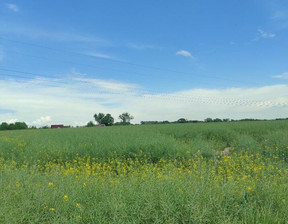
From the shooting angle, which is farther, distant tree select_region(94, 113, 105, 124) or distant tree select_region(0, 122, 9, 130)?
distant tree select_region(94, 113, 105, 124)

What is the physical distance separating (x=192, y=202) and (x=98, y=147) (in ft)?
22.4

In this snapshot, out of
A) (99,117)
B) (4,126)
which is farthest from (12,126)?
(99,117)

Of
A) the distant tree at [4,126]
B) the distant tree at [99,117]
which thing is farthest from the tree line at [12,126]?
the distant tree at [99,117]

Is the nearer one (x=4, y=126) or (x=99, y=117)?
(x=4, y=126)

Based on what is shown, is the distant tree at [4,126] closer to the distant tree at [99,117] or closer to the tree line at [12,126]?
the tree line at [12,126]

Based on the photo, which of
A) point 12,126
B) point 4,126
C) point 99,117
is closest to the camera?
point 4,126

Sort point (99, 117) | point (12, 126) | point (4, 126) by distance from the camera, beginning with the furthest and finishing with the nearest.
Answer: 1. point (99, 117)
2. point (12, 126)
3. point (4, 126)

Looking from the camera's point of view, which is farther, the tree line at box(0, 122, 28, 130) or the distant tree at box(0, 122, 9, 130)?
the tree line at box(0, 122, 28, 130)

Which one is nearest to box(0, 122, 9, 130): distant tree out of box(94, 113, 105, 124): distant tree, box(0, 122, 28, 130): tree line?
box(0, 122, 28, 130): tree line

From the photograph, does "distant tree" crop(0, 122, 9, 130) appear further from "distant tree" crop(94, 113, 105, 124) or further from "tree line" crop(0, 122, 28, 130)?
"distant tree" crop(94, 113, 105, 124)

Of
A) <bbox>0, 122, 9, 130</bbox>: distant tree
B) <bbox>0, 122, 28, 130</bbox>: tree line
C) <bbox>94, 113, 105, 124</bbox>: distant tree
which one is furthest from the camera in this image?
<bbox>94, 113, 105, 124</bbox>: distant tree

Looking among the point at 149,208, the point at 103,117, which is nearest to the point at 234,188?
the point at 149,208

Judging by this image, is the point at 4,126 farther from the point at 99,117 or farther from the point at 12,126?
the point at 99,117

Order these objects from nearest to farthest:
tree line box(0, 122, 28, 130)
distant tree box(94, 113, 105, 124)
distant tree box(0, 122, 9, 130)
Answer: distant tree box(0, 122, 9, 130) < tree line box(0, 122, 28, 130) < distant tree box(94, 113, 105, 124)
